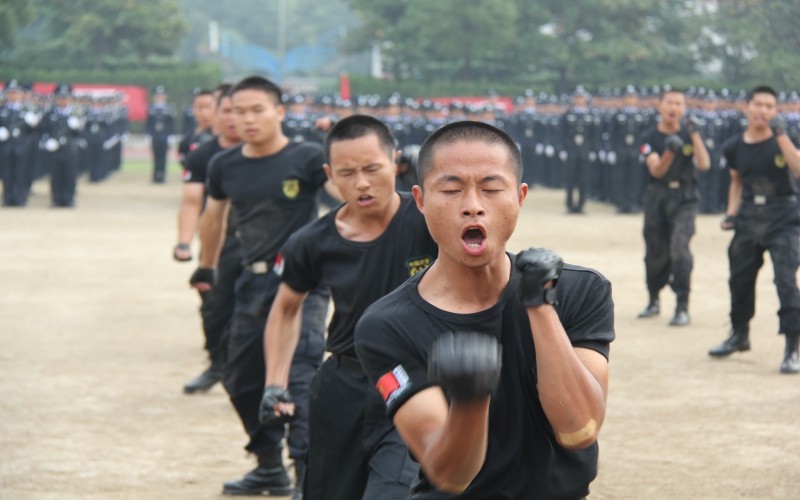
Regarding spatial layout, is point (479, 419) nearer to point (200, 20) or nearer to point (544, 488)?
point (544, 488)

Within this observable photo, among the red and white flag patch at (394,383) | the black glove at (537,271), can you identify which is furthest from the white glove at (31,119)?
the black glove at (537,271)

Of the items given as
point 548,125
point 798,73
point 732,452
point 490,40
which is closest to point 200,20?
point 490,40

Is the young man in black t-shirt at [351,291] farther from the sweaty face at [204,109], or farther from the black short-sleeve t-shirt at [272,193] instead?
the sweaty face at [204,109]

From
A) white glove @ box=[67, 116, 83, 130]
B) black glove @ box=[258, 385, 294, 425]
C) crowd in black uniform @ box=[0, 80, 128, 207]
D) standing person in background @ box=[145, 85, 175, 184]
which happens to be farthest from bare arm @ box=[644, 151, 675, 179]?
standing person in background @ box=[145, 85, 175, 184]

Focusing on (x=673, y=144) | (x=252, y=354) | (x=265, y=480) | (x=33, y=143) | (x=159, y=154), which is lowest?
(x=159, y=154)

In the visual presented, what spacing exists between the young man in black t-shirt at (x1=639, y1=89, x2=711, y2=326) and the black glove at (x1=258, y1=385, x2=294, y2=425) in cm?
822

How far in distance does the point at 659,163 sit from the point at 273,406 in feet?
28.5

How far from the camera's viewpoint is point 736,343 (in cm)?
1171

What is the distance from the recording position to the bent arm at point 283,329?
6.03 m

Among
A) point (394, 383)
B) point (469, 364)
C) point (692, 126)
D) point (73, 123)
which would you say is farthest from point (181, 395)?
point (73, 123)

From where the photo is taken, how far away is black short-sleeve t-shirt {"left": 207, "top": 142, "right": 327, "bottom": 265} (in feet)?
Result: 26.1

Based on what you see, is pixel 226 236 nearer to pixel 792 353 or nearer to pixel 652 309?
pixel 792 353

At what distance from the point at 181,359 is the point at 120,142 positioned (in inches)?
1045

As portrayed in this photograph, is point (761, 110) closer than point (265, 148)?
No
